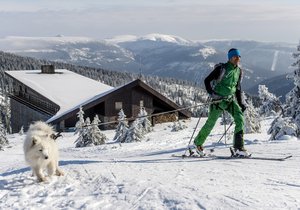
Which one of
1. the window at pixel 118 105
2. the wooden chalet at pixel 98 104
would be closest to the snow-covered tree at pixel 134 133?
the wooden chalet at pixel 98 104

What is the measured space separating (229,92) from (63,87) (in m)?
40.4

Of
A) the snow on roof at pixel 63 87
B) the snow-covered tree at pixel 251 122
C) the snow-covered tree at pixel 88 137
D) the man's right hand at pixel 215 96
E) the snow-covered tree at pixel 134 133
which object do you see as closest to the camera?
the man's right hand at pixel 215 96

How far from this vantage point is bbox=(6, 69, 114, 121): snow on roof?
1641 inches

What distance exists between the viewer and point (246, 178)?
7.68 m

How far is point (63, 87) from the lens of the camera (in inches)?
1905

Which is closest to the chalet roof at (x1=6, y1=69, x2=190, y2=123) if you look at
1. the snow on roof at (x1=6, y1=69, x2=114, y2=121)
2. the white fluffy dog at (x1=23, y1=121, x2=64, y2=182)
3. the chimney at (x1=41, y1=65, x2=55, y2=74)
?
the snow on roof at (x1=6, y1=69, x2=114, y2=121)

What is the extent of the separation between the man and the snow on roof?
29556mm

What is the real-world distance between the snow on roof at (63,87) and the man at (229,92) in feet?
97.0

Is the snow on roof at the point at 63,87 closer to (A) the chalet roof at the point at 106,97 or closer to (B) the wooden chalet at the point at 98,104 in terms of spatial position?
(B) the wooden chalet at the point at 98,104

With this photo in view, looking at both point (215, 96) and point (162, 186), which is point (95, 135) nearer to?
A: point (215, 96)

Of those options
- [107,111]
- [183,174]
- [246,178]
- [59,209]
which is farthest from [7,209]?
[107,111]

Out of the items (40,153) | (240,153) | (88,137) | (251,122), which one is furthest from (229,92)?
(251,122)

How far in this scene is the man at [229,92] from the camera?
375 inches

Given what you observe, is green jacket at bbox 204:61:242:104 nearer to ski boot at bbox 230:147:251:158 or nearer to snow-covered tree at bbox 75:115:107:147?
ski boot at bbox 230:147:251:158
